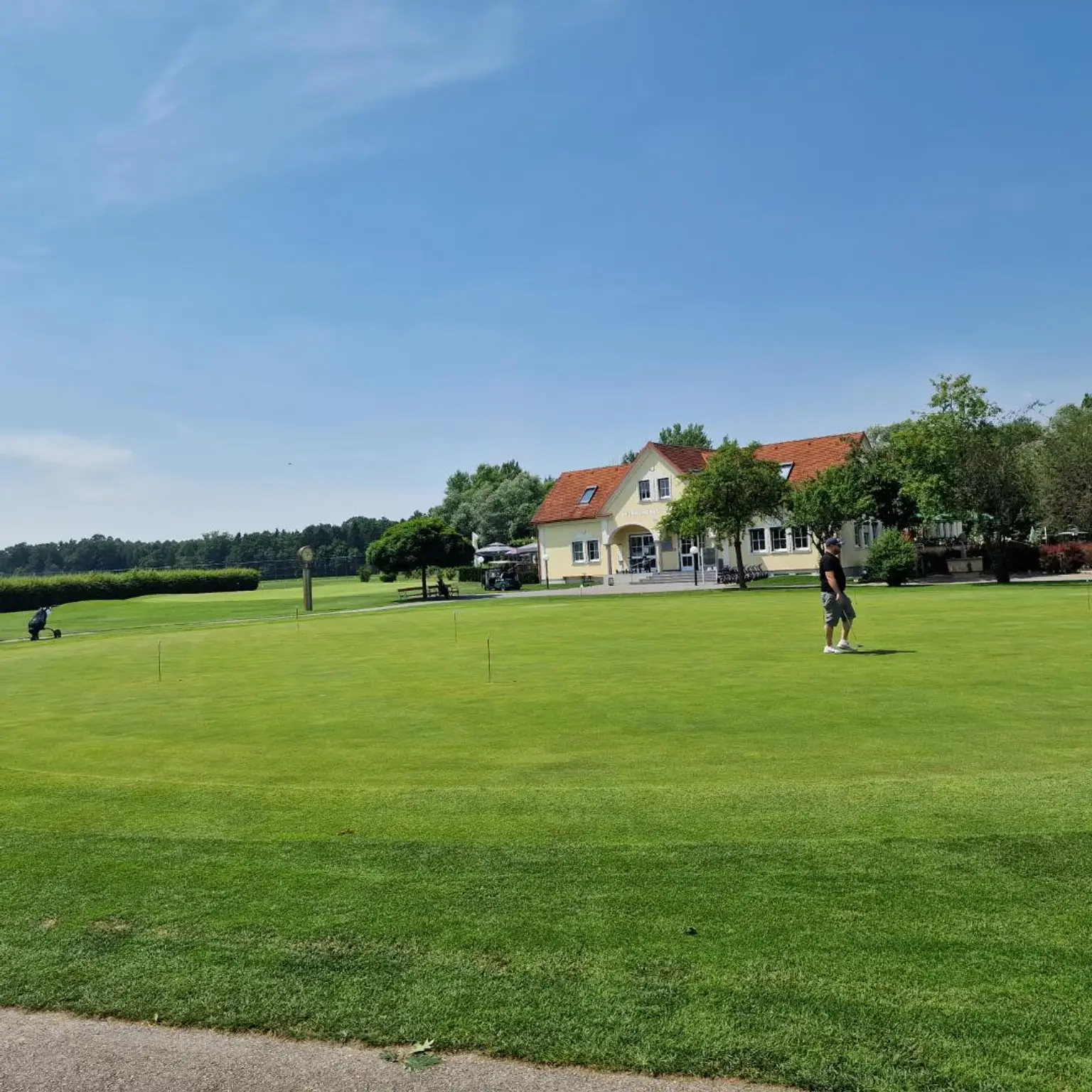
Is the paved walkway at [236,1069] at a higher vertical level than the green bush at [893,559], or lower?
lower

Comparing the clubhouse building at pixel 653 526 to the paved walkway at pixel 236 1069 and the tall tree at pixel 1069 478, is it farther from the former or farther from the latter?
Answer: the paved walkway at pixel 236 1069

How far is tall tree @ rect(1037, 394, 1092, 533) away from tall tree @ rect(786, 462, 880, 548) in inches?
433

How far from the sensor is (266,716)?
492 inches

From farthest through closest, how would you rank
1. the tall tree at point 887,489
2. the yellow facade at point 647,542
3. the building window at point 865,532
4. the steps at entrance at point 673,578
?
1. the steps at entrance at point 673,578
2. the yellow facade at point 647,542
3. the building window at point 865,532
4. the tall tree at point 887,489

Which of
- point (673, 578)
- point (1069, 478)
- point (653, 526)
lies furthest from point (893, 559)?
point (653, 526)

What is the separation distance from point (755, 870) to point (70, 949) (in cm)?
385

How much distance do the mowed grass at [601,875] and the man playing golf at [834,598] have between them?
4.17 metres

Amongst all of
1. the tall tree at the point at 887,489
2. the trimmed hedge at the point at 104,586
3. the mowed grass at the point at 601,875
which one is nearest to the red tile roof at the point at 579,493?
the tall tree at the point at 887,489

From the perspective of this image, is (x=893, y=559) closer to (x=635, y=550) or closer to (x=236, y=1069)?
(x=635, y=550)

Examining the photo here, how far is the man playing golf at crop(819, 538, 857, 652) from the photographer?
17.1 metres

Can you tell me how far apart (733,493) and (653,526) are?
14.7m

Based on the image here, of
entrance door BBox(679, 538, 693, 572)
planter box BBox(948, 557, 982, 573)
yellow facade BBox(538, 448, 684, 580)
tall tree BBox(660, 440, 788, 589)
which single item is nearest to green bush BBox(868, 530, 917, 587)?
tall tree BBox(660, 440, 788, 589)

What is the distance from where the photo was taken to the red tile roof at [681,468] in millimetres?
58281

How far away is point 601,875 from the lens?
5656 millimetres
